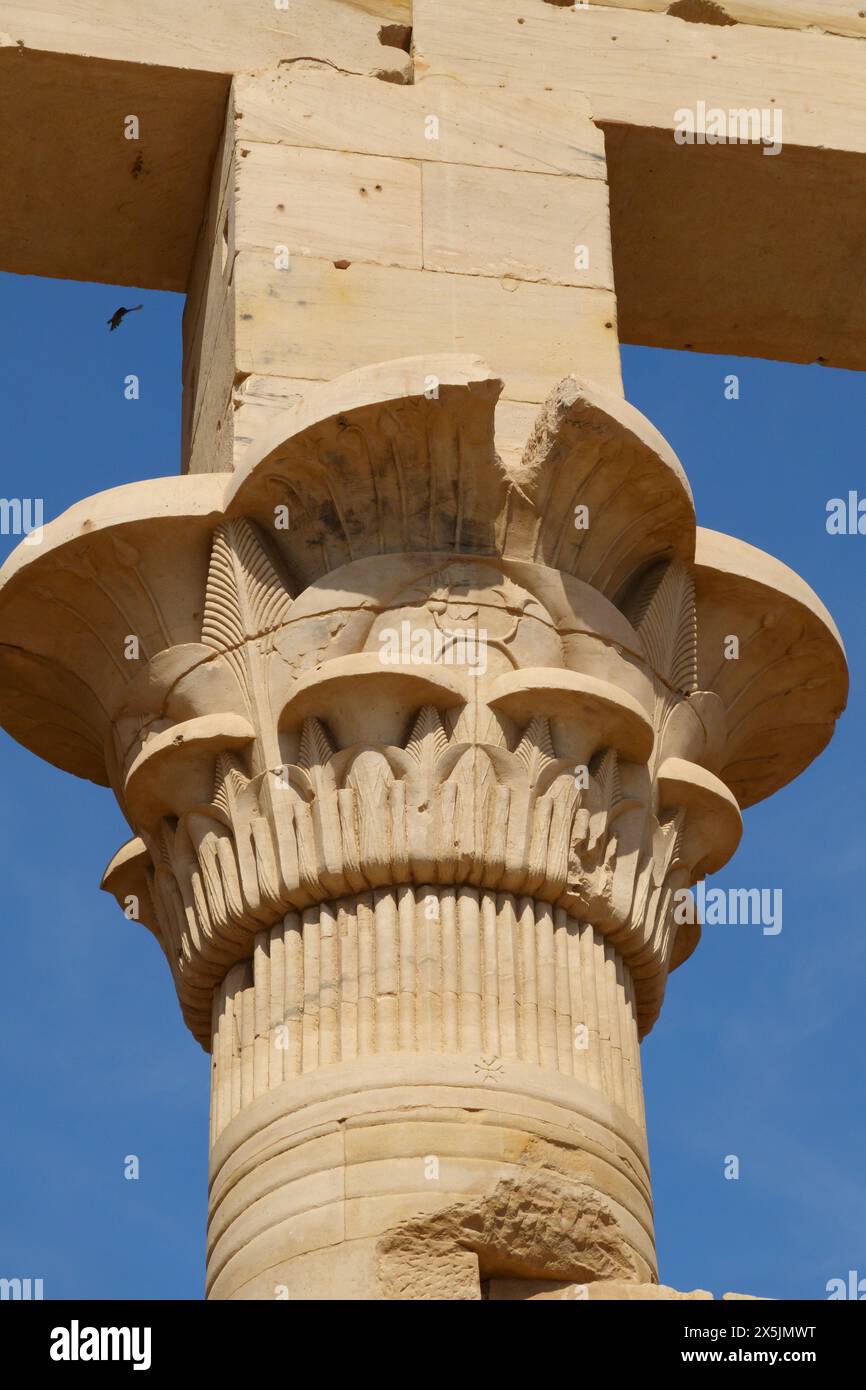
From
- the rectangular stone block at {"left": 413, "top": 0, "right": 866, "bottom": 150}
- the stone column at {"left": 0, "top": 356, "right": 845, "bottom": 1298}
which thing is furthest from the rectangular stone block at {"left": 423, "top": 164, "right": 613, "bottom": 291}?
the stone column at {"left": 0, "top": 356, "right": 845, "bottom": 1298}

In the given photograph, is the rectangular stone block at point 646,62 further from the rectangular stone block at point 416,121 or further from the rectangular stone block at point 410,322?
the rectangular stone block at point 410,322

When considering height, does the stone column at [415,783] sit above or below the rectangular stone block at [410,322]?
below

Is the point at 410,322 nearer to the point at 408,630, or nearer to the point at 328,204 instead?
the point at 328,204

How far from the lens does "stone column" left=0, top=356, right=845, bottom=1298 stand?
827 centimetres

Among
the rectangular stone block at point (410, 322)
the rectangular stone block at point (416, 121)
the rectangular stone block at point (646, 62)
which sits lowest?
the rectangular stone block at point (410, 322)

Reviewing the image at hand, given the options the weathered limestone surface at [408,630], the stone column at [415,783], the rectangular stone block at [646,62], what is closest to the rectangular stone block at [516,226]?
the weathered limestone surface at [408,630]

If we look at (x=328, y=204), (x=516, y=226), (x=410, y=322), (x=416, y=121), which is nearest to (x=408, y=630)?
(x=410, y=322)

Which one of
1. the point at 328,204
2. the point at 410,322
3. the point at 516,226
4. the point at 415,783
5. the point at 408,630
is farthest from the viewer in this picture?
the point at 516,226

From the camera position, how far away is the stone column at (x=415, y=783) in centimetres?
827

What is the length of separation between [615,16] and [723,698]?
3.32 m

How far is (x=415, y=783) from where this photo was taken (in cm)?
880

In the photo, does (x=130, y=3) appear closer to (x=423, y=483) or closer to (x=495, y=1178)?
(x=423, y=483)

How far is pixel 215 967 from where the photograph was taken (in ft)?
29.8
